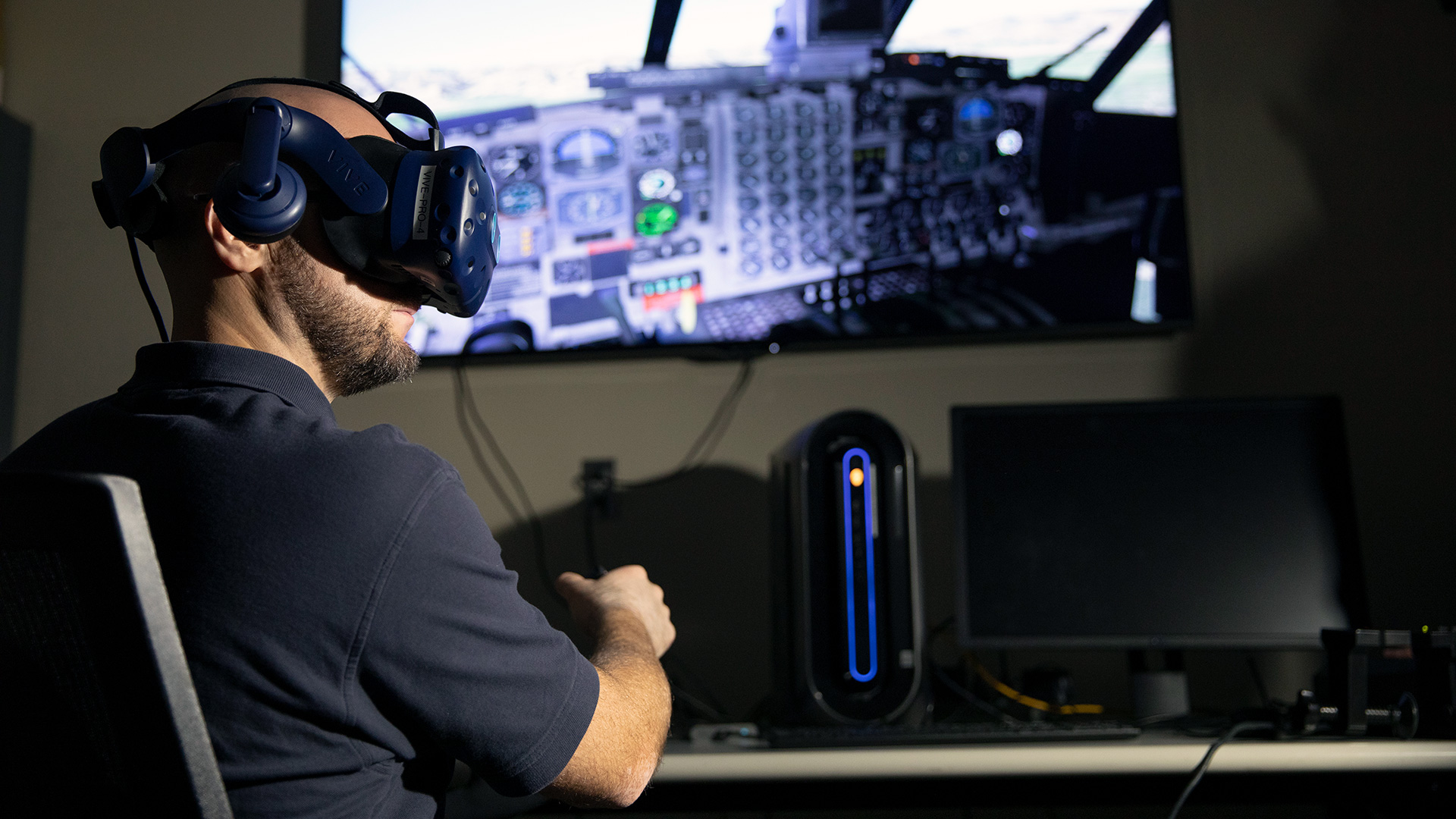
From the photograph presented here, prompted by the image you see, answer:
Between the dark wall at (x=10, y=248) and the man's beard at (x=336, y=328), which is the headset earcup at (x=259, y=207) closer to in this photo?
the man's beard at (x=336, y=328)

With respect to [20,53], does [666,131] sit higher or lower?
lower

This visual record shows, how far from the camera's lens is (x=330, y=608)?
58 cm

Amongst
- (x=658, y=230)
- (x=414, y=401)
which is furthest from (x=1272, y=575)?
(x=414, y=401)

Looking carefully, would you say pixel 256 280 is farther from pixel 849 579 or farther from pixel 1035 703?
pixel 1035 703

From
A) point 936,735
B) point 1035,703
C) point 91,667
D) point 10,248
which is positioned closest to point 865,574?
point 936,735

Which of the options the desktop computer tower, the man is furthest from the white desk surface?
the man

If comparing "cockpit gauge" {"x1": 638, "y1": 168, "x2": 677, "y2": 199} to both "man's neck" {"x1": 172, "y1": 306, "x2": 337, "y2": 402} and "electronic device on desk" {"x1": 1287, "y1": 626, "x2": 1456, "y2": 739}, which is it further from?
"electronic device on desk" {"x1": 1287, "y1": 626, "x2": 1456, "y2": 739}

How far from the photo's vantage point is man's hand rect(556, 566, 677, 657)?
3.14 feet

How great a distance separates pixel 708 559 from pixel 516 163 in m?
0.81

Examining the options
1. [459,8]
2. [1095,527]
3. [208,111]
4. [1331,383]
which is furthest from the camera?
[459,8]

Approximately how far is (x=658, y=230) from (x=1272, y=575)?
1.15 metres

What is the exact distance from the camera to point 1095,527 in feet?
4.98

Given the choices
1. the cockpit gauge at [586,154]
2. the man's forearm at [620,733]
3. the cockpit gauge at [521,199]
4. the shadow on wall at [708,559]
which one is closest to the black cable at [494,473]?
the shadow on wall at [708,559]

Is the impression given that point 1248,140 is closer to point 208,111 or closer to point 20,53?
point 208,111
